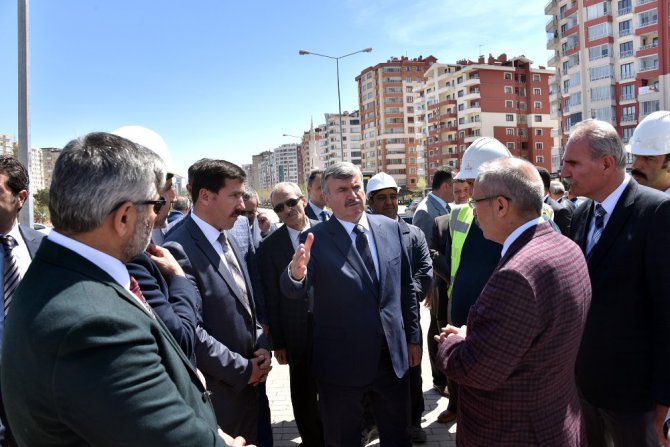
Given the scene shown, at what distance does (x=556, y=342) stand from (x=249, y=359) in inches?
70.5

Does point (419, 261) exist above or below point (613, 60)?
below

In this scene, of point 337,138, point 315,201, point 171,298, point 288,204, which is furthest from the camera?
point 337,138

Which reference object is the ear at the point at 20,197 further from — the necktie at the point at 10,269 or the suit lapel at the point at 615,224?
the suit lapel at the point at 615,224

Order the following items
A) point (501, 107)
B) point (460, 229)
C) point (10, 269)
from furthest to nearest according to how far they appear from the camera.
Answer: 1. point (501, 107)
2. point (460, 229)
3. point (10, 269)

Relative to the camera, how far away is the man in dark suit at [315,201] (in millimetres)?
6508

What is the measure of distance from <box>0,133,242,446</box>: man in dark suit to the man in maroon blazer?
48.1 inches

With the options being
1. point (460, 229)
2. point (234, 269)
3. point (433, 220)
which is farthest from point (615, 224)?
point (433, 220)

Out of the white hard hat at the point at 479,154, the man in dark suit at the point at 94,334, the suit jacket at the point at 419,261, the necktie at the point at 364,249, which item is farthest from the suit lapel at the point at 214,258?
the white hard hat at the point at 479,154

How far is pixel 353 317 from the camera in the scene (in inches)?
123

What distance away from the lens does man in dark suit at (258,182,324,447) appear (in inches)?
157

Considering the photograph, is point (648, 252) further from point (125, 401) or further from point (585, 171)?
point (125, 401)

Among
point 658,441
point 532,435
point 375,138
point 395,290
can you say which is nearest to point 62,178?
point 532,435

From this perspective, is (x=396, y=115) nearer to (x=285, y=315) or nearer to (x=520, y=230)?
(x=285, y=315)

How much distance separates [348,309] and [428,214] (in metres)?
3.11
